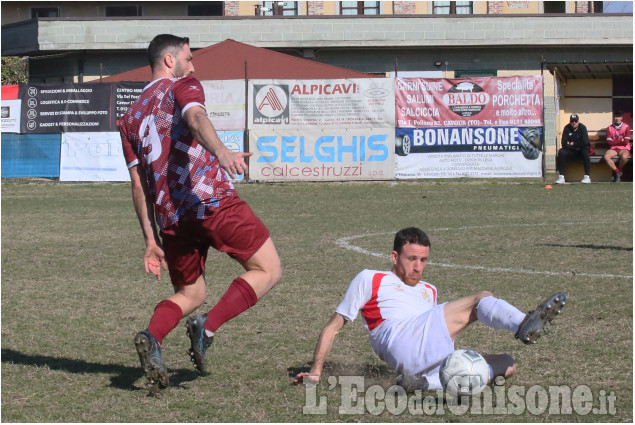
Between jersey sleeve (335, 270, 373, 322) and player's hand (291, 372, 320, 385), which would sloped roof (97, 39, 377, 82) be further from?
player's hand (291, 372, 320, 385)

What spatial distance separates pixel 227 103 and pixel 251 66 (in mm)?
4059

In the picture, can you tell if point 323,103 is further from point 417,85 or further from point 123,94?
point 123,94

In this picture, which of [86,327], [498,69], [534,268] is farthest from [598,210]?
[498,69]

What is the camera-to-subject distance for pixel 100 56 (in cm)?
3609

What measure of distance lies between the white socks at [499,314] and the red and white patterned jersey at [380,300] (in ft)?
1.22

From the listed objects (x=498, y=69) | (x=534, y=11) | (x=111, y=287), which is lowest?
(x=111, y=287)

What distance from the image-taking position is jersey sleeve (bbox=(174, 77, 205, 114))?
15.6ft

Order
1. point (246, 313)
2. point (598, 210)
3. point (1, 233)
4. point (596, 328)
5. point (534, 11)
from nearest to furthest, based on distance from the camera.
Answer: point (596, 328) → point (246, 313) → point (1, 233) → point (598, 210) → point (534, 11)

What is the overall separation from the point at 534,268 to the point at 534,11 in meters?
30.6

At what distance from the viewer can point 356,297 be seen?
507cm

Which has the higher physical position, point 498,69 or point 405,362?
point 498,69

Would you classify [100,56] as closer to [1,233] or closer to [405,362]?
[1,233]

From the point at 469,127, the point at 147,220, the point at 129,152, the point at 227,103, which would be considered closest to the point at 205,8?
the point at 227,103

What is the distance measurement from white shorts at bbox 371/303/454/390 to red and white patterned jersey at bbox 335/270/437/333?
80 mm
